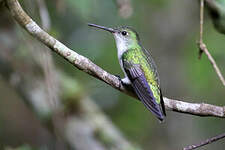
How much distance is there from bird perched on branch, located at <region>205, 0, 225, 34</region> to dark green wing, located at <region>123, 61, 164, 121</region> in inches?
32.2

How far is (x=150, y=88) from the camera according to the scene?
13.0ft

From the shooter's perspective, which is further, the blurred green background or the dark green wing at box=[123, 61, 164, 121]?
the blurred green background

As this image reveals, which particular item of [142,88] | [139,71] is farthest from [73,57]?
[139,71]

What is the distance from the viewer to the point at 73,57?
9.72ft

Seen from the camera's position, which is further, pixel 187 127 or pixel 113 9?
pixel 113 9

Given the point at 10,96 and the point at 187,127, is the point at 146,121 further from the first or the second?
the point at 10,96

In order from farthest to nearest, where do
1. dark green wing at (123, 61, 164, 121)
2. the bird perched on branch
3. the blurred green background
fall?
the blurred green background → the bird perched on branch → dark green wing at (123, 61, 164, 121)

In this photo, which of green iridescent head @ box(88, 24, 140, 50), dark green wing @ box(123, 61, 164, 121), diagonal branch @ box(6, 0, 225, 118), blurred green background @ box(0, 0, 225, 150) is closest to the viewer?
diagonal branch @ box(6, 0, 225, 118)

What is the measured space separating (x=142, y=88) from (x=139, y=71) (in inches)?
15.5

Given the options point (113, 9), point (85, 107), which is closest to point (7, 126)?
point (85, 107)

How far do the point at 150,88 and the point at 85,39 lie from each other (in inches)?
148

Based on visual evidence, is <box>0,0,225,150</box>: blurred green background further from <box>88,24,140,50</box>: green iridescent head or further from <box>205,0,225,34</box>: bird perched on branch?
<box>205,0,225,34</box>: bird perched on branch

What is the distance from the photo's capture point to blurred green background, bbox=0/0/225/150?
6.31 m

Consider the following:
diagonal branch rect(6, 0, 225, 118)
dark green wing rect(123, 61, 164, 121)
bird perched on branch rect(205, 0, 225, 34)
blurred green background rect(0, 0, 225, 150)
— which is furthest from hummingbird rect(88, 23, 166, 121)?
blurred green background rect(0, 0, 225, 150)
